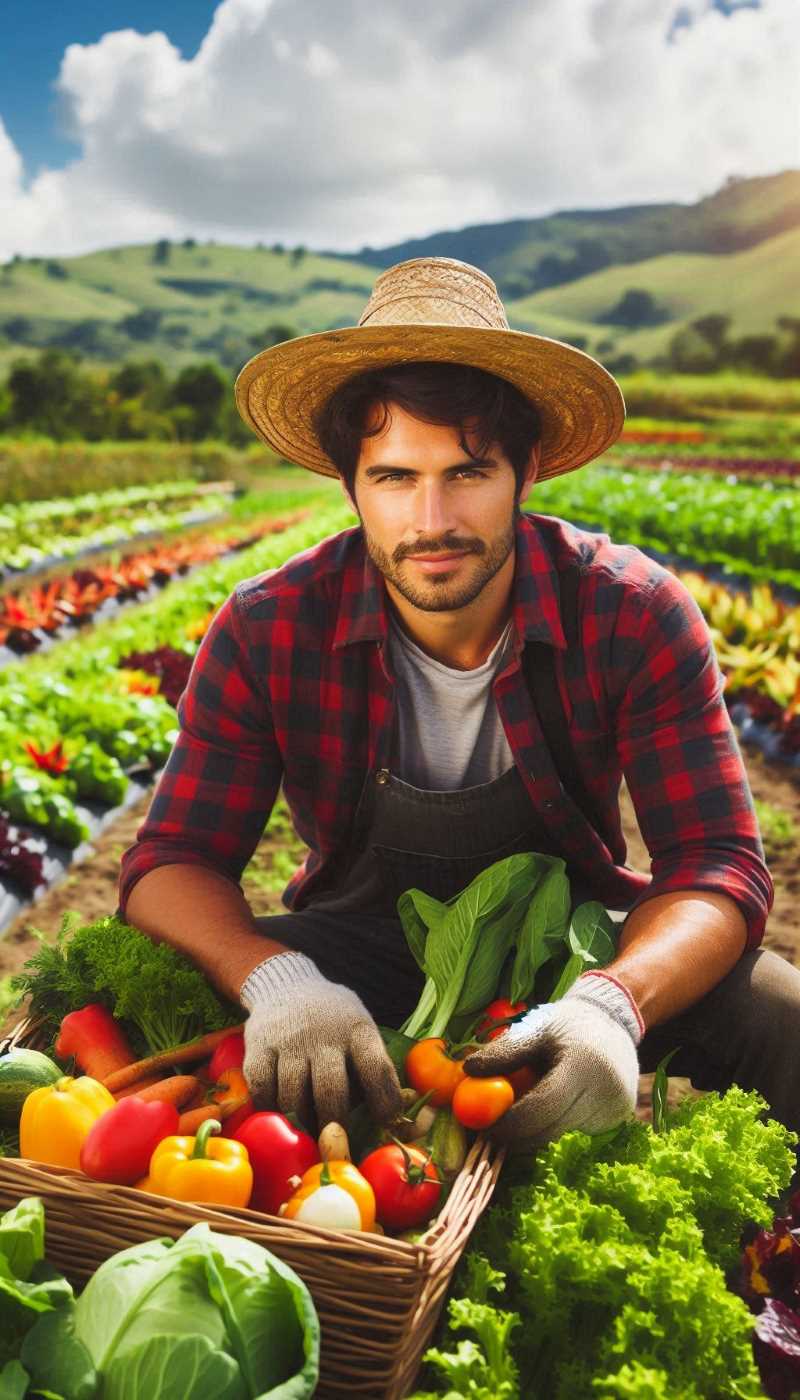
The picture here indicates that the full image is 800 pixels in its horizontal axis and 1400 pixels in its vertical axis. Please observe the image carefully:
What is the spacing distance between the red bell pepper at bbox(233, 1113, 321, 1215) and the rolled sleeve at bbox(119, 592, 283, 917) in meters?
0.90

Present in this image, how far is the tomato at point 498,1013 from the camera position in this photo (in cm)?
212

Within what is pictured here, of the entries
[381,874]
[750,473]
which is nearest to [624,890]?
[381,874]

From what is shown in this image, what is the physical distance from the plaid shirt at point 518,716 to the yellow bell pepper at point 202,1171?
937 mm

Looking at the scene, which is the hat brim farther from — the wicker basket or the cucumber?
the wicker basket

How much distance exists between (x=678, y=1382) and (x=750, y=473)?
28298 millimetres

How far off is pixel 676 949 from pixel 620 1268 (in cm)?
73

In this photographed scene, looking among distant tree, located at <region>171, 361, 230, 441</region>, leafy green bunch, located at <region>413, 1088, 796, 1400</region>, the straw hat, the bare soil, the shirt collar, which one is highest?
distant tree, located at <region>171, 361, 230, 441</region>

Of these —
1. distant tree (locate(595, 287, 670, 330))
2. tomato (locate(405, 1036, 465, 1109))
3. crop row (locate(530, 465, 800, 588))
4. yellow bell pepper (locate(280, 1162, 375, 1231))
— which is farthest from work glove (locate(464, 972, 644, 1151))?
distant tree (locate(595, 287, 670, 330))

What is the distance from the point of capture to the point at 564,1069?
1.80 meters

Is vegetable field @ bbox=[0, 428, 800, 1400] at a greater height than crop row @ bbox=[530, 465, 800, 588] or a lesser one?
lesser

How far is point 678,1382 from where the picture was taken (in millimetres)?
1430

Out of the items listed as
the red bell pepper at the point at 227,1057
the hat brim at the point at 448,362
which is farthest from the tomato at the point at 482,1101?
the hat brim at the point at 448,362

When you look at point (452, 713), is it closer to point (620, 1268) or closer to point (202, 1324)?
point (620, 1268)

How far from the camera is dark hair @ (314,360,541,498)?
97.3 inches
